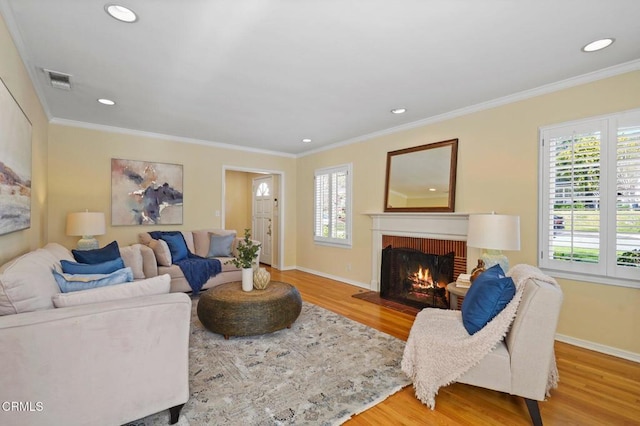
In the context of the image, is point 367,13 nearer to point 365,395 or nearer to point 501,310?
point 501,310

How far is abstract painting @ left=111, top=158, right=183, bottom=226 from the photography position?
15.2 ft

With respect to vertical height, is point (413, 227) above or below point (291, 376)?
above

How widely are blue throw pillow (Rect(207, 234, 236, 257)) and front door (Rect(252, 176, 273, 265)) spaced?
6.77ft

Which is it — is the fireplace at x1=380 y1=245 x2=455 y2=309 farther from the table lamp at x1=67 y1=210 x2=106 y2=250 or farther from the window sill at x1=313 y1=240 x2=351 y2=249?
the table lamp at x1=67 y1=210 x2=106 y2=250

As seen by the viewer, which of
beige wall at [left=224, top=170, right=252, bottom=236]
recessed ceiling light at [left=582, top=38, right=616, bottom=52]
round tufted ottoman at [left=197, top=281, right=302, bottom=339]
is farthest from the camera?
beige wall at [left=224, top=170, right=252, bottom=236]

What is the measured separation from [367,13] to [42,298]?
2.50 metres

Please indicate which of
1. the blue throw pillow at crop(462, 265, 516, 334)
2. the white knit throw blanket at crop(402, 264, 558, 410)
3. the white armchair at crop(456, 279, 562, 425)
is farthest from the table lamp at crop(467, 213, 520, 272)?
the white armchair at crop(456, 279, 562, 425)

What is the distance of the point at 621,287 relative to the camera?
2666mm

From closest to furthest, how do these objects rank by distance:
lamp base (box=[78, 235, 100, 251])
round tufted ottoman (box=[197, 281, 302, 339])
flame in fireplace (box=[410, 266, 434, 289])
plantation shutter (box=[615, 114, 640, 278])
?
plantation shutter (box=[615, 114, 640, 278]) < round tufted ottoman (box=[197, 281, 302, 339]) < lamp base (box=[78, 235, 100, 251]) < flame in fireplace (box=[410, 266, 434, 289])

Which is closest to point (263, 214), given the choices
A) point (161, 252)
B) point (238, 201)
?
point (238, 201)

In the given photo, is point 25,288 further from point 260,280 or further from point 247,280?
point 260,280

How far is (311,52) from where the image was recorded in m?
2.41

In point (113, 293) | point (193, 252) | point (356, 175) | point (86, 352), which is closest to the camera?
point (86, 352)

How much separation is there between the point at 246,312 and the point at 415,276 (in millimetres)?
2535
